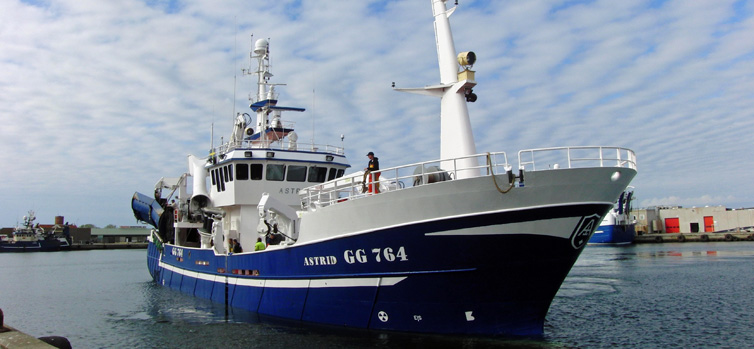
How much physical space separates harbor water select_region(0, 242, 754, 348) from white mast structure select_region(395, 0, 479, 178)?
4.46m

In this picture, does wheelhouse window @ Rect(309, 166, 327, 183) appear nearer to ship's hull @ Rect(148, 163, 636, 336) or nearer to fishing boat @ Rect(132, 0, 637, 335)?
fishing boat @ Rect(132, 0, 637, 335)

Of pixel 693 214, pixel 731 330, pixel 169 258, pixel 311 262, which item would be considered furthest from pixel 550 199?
pixel 693 214

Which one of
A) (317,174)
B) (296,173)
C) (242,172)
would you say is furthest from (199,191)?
(317,174)

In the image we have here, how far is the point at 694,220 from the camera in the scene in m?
78.9

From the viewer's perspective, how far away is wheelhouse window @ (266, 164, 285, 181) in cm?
1681

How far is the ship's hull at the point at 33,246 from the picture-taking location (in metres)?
68.9

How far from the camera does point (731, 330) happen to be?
1235 cm

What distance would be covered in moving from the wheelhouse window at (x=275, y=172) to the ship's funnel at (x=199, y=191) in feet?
12.2

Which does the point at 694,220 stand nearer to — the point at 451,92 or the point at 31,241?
the point at 451,92

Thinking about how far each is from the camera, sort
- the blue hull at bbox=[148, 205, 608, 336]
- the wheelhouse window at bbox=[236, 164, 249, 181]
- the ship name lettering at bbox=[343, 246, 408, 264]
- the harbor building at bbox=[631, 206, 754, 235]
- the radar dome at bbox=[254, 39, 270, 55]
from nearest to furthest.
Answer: the blue hull at bbox=[148, 205, 608, 336], the ship name lettering at bbox=[343, 246, 408, 264], the wheelhouse window at bbox=[236, 164, 249, 181], the radar dome at bbox=[254, 39, 270, 55], the harbor building at bbox=[631, 206, 754, 235]

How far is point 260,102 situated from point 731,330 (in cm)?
1752

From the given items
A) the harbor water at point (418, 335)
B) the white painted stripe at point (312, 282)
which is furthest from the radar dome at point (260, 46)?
the harbor water at point (418, 335)

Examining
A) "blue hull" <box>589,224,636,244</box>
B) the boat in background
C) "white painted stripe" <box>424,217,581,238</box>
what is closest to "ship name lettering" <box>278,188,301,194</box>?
"white painted stripe" <box>424,217,581,238</box>

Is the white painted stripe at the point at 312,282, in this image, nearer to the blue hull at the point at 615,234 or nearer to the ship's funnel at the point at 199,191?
the ship's funnel at the point at 199,191
